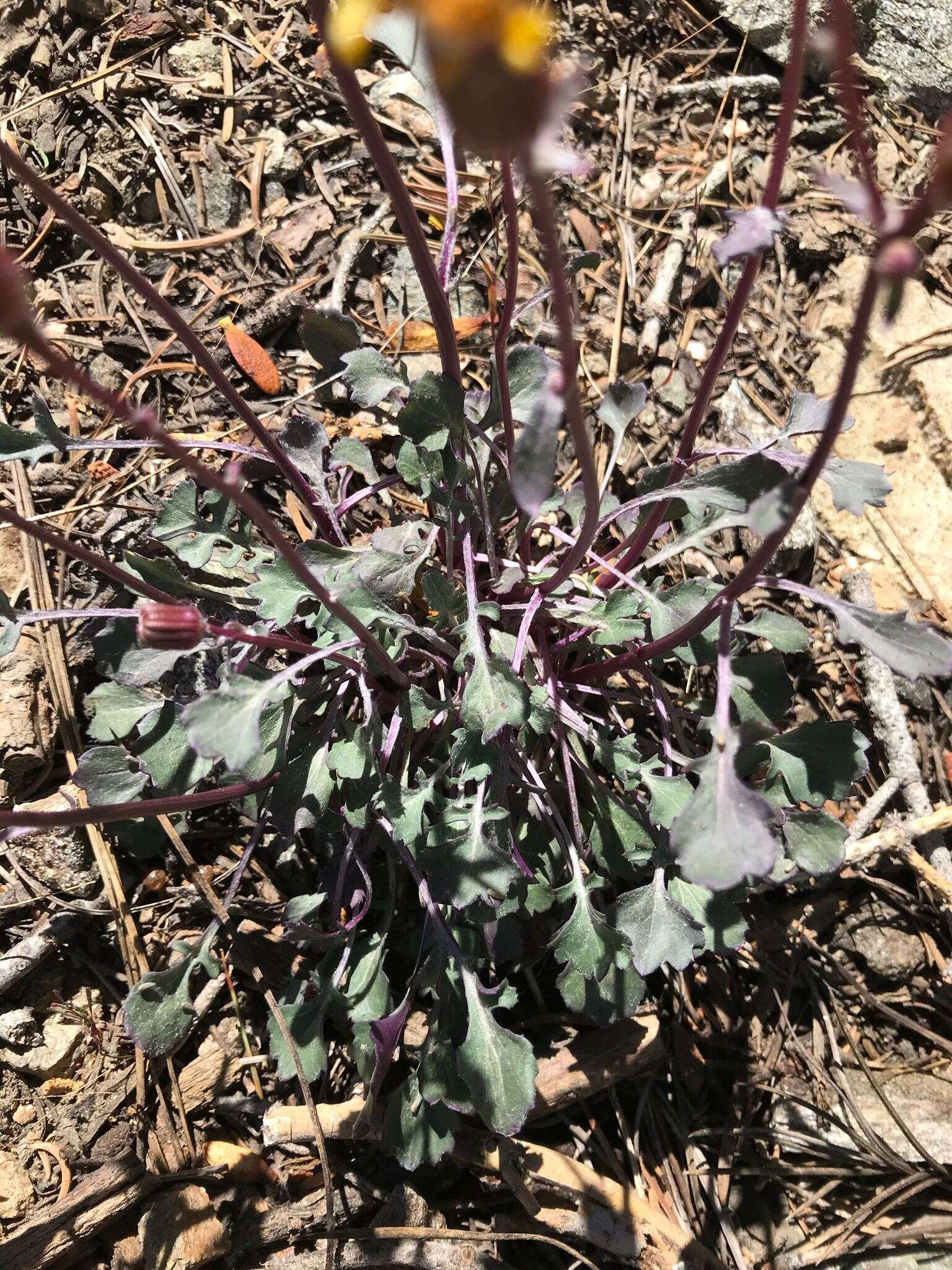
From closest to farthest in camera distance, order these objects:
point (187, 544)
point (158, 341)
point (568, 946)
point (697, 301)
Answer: point (568, 946) → point (187, 544) → point (158, 341) → point (697, 301)

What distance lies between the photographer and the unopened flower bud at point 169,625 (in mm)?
1469

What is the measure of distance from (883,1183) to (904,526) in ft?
6.34

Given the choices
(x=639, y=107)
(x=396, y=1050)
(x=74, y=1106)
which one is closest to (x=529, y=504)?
(x=396, y=1050)

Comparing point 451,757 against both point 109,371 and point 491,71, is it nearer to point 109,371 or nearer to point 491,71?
point 491,71

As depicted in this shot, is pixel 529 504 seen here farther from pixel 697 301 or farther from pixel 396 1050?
pixel 697 301

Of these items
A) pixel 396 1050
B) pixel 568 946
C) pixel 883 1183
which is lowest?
pixel 883 1183

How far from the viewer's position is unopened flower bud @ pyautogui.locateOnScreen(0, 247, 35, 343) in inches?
41.3

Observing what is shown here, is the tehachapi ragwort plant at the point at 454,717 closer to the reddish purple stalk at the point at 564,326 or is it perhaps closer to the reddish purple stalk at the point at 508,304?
the reddish purple stalk at the point at 508,304

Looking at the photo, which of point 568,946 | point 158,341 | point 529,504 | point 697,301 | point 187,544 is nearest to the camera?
point 529,504

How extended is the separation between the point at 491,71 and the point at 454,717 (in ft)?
5.36

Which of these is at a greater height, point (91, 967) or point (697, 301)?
point (697, 301)

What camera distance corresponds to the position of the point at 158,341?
2.94m

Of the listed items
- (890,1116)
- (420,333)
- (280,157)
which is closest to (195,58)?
(280,157)

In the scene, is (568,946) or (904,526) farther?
(904,526)
